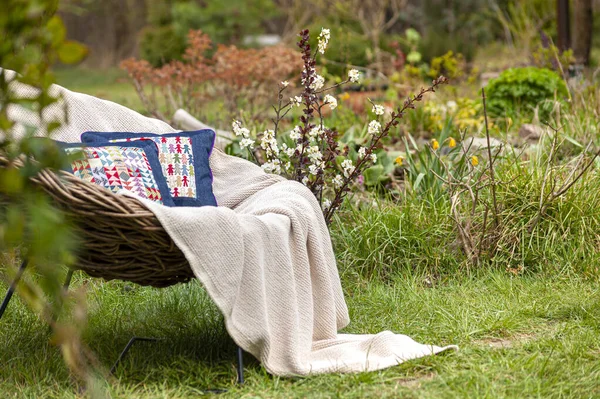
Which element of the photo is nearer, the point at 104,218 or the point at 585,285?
the point at 104,218

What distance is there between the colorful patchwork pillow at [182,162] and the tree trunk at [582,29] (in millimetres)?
7678

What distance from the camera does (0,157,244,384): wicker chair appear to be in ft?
7.57

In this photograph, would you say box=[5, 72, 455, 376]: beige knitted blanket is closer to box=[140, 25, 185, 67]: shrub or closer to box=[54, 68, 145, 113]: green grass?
box=[54, 68, 145, 113]: green grass

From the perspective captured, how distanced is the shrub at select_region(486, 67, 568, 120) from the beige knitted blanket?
12.2 feet

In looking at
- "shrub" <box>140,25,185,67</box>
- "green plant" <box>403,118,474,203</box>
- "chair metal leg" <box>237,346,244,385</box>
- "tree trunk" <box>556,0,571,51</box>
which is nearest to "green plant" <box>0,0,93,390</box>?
"chair metal leg" <box>237,346,244,385</box>

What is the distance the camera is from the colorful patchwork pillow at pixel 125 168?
3012 millimetres

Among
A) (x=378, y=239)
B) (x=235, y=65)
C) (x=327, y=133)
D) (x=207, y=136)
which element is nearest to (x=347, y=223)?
(x=378, y=239)

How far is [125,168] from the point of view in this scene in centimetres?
310

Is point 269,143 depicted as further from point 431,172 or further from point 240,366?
point 240,366

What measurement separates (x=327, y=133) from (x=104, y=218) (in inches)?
55.5

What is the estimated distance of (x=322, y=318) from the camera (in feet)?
9.35

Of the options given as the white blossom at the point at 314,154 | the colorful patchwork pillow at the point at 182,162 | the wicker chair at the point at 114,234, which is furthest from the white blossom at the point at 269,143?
the wicker chair at the point at 114,234

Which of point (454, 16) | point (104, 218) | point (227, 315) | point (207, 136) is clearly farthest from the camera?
point (454, 16)

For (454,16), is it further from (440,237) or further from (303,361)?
(303,361)
